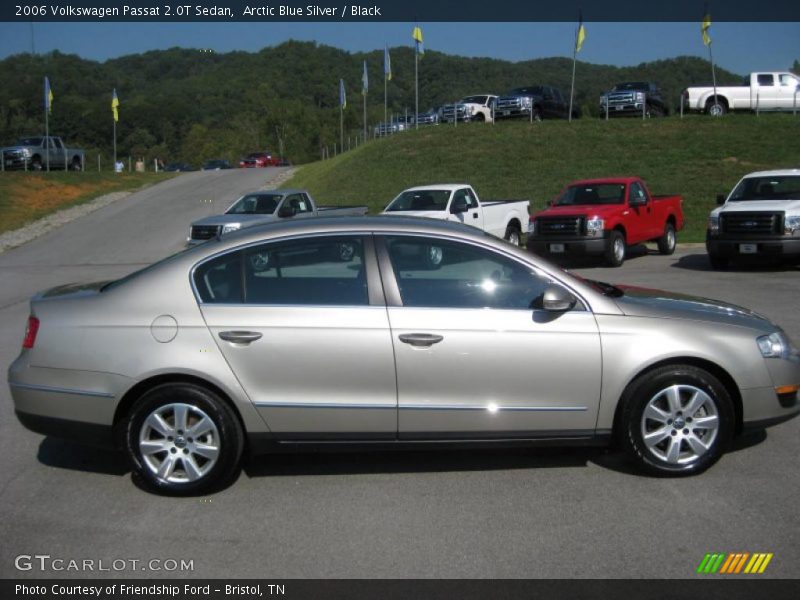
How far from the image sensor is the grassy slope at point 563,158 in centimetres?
3034

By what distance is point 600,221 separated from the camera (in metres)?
17.4

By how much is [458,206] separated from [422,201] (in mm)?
1008

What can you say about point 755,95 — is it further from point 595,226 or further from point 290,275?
point 290,275

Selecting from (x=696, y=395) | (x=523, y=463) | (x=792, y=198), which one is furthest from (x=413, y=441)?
(x=792, y=198)

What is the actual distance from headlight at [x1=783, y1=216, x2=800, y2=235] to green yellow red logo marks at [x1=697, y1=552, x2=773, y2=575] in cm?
1262

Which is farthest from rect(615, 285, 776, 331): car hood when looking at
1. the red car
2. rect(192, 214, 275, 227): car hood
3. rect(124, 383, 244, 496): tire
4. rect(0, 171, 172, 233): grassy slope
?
the red car

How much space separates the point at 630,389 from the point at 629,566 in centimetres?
132

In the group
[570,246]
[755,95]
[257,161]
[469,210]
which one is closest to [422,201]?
[469,210]

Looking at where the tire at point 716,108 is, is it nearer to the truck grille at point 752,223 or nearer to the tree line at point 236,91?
the truck grille at point 752,223

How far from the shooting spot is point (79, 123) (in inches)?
4193

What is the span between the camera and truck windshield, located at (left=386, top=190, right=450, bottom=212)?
63.3ft

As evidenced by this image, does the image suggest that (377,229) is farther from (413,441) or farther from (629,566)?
(629,566)

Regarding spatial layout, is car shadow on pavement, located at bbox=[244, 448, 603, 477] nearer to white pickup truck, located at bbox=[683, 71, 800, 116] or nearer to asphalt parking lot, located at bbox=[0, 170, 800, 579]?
asphalt parking lot, located at bbox=[0, 170, 800, 579]

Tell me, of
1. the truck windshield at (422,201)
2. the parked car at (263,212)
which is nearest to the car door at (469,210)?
the truck windshield at (422,201)
